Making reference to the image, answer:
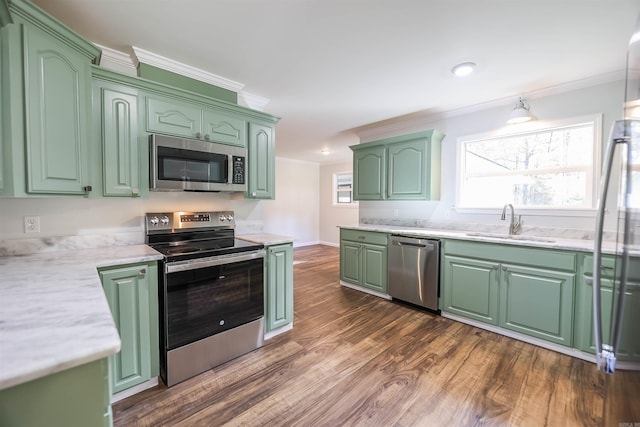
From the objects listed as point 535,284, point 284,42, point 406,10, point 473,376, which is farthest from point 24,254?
point 535,284

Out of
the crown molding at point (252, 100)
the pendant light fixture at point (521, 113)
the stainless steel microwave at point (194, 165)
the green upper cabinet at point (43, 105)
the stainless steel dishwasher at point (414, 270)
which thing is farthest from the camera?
the stainless steel dishwasher at point (414, 270)

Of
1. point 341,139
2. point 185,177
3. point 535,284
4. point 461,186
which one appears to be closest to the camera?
point 185,177

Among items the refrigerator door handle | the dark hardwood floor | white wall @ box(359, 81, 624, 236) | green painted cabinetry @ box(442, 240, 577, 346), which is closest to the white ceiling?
white wall @ box(359, 81, 624, 236)

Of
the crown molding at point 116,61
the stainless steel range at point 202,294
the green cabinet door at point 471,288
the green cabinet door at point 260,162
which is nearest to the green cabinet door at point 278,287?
the stainless steel range at point 202,294

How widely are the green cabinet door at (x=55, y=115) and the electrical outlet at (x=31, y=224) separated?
1.59ft

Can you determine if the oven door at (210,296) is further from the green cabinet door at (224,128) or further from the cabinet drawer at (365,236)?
the cabinet drawer at (365,236)

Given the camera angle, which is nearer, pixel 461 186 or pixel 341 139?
pixel 461 186

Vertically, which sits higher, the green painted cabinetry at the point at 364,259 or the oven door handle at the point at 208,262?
the oven door handle at the point at 208,262

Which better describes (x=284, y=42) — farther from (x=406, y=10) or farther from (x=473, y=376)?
(x=473, y=376)

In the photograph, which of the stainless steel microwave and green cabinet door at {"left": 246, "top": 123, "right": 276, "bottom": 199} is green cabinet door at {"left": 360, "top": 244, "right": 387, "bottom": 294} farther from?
the stainless steel microwave

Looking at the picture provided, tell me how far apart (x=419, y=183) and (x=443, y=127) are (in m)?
0.86

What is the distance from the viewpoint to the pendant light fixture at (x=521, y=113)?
2813mm

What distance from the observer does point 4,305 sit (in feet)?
3.16

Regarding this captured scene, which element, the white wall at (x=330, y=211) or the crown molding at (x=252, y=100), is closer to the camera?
the crown molding at (x=252, y=100)
